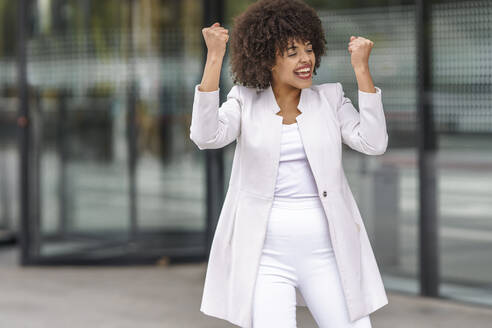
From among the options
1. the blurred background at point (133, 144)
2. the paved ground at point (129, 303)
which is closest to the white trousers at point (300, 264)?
the paved ground at point (129, 303)

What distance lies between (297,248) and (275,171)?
0.29 metres

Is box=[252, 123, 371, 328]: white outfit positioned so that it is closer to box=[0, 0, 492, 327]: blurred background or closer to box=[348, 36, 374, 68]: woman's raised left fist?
box=[348, 36, 374, 68]: woman's raised left fist

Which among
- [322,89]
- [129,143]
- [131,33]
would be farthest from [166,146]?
[322,89]

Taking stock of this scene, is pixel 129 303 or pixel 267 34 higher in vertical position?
pixel 267 34

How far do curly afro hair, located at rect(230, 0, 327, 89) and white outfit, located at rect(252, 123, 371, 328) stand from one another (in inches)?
10.3

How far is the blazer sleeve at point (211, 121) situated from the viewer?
9.92ft

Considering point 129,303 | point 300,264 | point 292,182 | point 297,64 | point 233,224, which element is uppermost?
point 297,64

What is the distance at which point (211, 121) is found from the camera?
10.0 ft

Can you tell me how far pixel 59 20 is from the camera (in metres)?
8.26

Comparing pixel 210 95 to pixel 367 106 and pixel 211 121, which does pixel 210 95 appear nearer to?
pixel 211 121

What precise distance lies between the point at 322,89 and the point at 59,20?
543 centimetres

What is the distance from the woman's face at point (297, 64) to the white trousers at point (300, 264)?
0.44 meters

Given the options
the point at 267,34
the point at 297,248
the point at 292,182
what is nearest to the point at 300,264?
the point at 297,248

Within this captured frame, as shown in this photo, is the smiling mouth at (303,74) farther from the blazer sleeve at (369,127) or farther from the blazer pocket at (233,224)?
the blazer pocket at (233,224)
